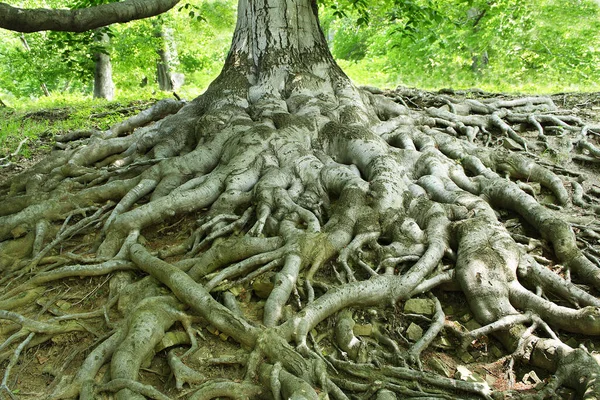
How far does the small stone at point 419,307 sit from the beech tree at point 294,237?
6 cm

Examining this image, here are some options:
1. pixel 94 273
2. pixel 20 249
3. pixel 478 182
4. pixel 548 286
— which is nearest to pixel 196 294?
pixel 94 273

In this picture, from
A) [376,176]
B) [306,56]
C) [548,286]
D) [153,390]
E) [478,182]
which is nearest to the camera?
[153,390]

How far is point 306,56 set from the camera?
641cm

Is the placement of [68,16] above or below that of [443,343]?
above

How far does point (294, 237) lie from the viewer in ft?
12.2

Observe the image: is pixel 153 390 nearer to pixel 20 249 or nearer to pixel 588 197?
pixel 20 249

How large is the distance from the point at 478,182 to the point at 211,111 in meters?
3.42

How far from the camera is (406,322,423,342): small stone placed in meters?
3.24

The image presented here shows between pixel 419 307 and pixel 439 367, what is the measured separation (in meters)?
0.55

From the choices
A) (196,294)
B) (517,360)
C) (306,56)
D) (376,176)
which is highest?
(306,56)

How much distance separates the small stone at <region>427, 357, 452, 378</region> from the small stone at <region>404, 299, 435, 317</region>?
0.42 meters

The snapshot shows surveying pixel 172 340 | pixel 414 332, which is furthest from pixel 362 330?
pixel 172 340

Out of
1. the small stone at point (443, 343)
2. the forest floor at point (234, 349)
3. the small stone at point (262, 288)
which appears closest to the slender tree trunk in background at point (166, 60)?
the forest floor at point (234, 349)

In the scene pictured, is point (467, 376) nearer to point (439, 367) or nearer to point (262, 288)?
point (439, 367)
